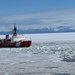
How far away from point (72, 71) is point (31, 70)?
5.48 feet

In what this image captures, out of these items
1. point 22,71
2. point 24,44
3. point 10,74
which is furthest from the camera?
point 24,44

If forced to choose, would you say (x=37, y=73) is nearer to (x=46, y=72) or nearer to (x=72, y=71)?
(x=46, y=72)

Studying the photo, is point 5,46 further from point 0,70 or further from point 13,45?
point 0,70

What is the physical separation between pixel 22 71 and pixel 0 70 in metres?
0.95

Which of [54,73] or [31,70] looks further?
[31,70]

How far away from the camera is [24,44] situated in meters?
27.5

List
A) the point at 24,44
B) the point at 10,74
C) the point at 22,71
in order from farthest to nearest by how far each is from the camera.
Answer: the point at 24,44, the point at 22,71, the point at 10,74

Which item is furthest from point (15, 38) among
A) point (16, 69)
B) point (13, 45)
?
point (16, 69)

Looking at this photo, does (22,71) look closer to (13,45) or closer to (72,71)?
(72,71)

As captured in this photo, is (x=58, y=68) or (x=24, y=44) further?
(x=24, y=44)

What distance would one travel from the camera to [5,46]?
27906mm

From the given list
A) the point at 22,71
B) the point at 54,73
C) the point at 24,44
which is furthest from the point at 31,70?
the point at 24,44

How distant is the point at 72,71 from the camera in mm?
10133

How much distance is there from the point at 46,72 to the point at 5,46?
1823cm
